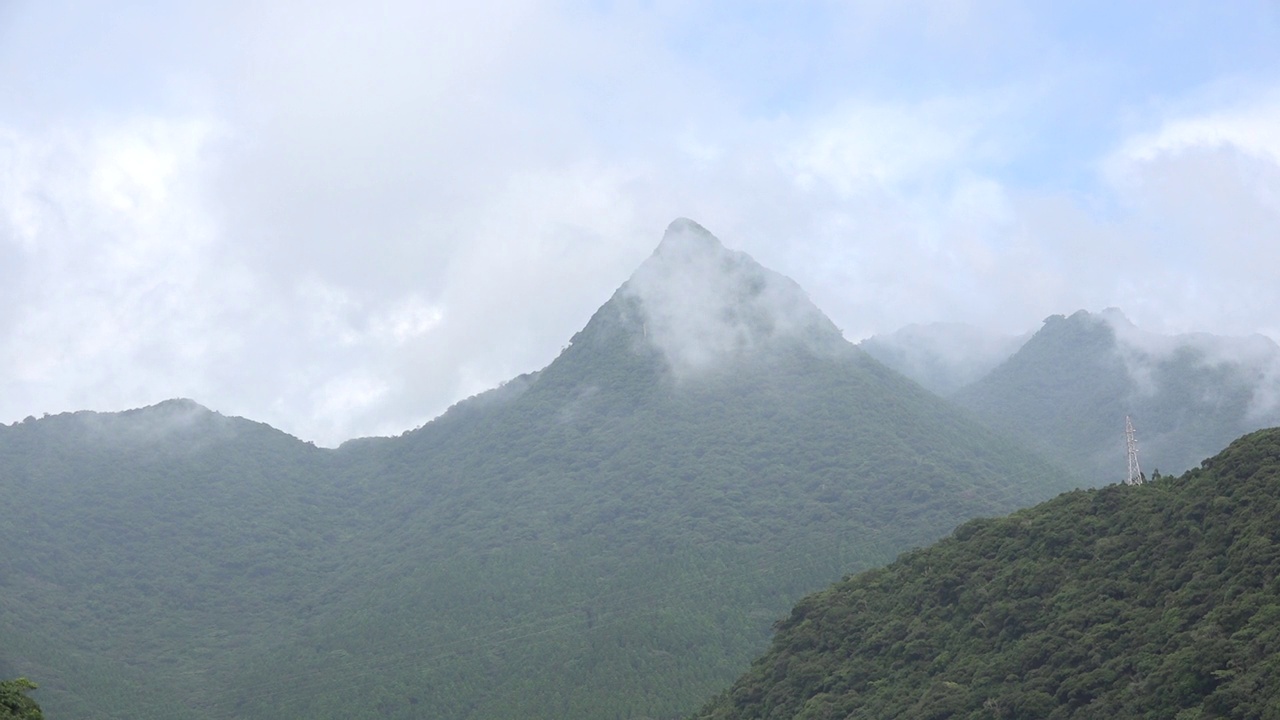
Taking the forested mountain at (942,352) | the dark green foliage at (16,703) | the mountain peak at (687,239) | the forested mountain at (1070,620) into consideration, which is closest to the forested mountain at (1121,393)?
the forested mountain at (942,352)

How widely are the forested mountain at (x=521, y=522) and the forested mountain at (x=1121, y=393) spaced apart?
957cm

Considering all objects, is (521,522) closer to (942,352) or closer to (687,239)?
(687,239)

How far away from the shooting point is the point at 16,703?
78.1ft

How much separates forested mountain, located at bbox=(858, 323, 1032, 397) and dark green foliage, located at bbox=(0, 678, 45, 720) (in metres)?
97.2

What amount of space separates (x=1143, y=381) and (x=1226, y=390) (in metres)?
7.54

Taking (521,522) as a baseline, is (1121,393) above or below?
above

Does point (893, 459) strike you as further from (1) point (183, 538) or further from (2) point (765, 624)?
(1) point (183, 538)

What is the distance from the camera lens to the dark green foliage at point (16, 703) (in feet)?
76.5

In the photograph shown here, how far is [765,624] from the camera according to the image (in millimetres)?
58469

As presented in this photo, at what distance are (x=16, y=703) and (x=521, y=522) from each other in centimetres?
5063

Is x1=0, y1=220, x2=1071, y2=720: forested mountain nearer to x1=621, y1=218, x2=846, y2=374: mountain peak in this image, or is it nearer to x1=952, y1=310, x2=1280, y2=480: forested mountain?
x1=621, y1=218, x2=846, y2=374: mountain peak

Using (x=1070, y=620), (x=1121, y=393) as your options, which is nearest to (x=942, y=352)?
(x=1121, y=393)

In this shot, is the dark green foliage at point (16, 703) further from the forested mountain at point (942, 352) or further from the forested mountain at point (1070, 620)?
the forested mountain at point (942, 352)

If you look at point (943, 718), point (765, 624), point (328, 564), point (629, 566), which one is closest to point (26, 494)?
point (328, 564)
